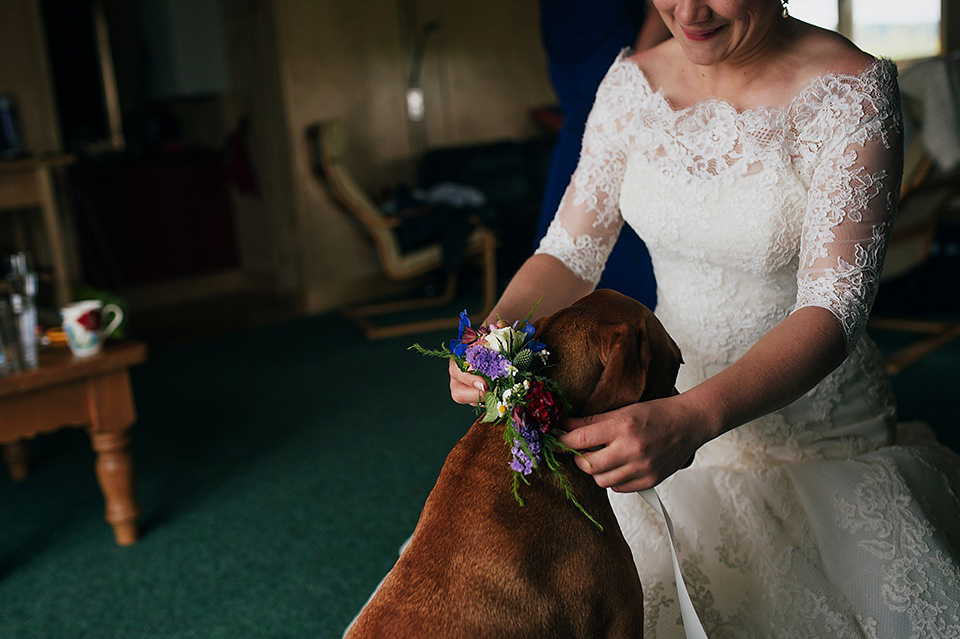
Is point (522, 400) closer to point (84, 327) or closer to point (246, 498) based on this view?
point (84, 327)

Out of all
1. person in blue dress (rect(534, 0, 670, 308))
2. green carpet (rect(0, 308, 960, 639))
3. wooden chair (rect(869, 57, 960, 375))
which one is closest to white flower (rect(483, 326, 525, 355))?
green carpet (rect(0, 308, 960, 639))

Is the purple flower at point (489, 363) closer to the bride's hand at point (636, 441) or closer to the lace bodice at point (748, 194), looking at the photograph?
the bride's hand at point (636, 441)

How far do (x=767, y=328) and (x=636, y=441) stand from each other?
22.3 inches

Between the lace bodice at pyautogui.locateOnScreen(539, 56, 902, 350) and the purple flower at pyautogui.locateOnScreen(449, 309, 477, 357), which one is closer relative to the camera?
the purple flower at pyautogui.locateOnScreen(449, 309, 477, 357)

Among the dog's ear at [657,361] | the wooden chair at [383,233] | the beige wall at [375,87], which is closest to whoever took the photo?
the dog's ear at [657,361]

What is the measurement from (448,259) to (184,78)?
3.03 m

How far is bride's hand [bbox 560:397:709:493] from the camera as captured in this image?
0.96 metres

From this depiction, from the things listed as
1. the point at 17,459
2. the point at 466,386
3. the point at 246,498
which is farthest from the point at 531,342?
the point at 17,459

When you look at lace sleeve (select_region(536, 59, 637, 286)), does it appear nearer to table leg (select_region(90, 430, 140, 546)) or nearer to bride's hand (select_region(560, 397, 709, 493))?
bride's hand (select_region(560, 397, 709, 493))

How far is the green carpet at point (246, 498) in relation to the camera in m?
2.21

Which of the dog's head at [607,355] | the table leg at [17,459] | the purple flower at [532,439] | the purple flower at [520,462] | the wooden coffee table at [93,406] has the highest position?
the dog's head at [607,355]

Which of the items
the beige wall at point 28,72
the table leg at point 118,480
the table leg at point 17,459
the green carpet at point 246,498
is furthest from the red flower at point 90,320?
the beige wall at point 28,72

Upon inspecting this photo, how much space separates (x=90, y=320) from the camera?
7.95 ft

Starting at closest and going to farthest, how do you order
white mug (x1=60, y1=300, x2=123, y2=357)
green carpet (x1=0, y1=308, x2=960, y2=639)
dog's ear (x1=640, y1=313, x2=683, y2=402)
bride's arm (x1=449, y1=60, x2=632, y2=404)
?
dog's ear (x1=640, y1=313, x2=683, y2=402) < bride's arm (x1=449, y1=60, x2=632, y2=404) < green carpet (x1=0, y1=308, x2=960, y2=639) < white mug (x1=60, y1=300, x2=123, y2=357)
